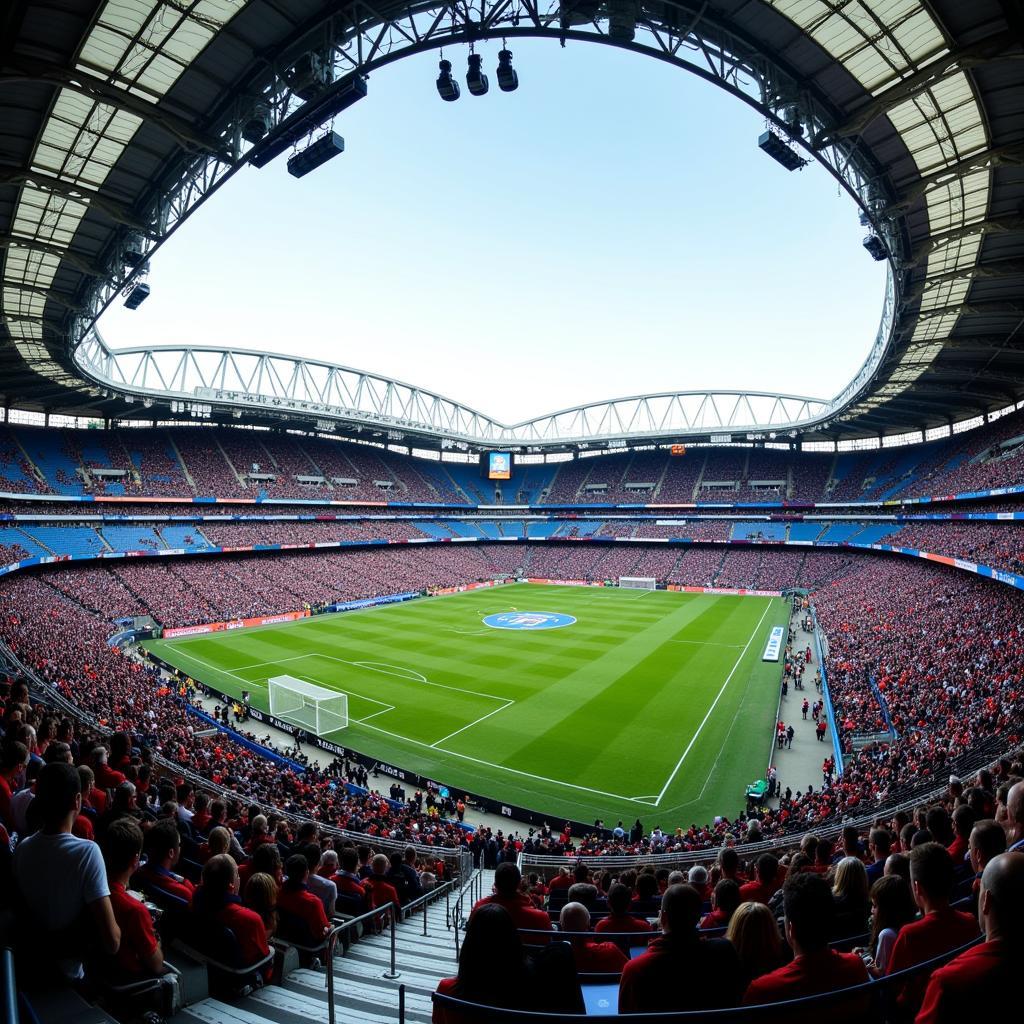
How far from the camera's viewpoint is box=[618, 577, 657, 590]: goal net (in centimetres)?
6694

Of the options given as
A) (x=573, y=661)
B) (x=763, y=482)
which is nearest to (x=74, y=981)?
(x=573, y=661)

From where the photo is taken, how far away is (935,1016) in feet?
7.83

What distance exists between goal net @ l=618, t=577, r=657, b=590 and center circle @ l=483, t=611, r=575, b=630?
17.8 m

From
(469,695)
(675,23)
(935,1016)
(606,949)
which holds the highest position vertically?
(675,23)

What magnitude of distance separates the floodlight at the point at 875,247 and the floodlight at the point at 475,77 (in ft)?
45.0

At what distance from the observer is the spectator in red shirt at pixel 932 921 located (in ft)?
11.2

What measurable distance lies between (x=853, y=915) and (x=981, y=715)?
702 inches

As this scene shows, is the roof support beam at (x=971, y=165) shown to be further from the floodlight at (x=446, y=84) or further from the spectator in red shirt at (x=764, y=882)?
the spectator in red shirt at (x=764, y=882)

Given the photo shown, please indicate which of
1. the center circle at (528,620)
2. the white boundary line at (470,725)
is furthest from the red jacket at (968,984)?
the center circle at (528,620)

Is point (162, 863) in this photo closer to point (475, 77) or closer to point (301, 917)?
point (301, 917)

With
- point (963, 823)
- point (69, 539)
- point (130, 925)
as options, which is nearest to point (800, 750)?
point (963, 823)

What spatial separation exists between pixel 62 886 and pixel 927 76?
62.1 feet

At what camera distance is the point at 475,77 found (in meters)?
13.4

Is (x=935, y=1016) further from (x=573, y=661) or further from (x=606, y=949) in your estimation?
(x=573, y=661)
